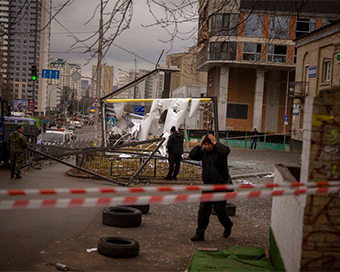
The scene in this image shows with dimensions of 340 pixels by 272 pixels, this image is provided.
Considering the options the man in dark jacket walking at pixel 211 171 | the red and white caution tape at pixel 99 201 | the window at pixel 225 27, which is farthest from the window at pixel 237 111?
the red and white caution tape at pixel 99 201

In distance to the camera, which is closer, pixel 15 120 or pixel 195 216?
pixel 195 216

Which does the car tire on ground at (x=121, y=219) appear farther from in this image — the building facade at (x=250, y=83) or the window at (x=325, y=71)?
the building facade at (x=250, y=83)

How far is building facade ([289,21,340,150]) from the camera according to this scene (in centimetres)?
3516

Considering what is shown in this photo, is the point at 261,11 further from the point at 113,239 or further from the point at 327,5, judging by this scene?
the point at 113,239

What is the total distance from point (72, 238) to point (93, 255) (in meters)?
1.23

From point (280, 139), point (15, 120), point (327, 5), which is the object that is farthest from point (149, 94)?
point (327, 5)

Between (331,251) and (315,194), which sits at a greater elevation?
(315,194)

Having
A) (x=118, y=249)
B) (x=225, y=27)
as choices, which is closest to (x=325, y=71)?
(x=225, y=27)

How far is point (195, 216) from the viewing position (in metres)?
10.6

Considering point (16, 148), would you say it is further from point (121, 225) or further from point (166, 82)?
point (121, 225)

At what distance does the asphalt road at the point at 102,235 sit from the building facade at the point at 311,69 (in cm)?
2448

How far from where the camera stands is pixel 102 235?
27.5 ft

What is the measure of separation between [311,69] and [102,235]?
109 feet

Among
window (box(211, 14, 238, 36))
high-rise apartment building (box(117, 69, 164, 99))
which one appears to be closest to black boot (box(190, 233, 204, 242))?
window (box(211, 14, 238, 36))
